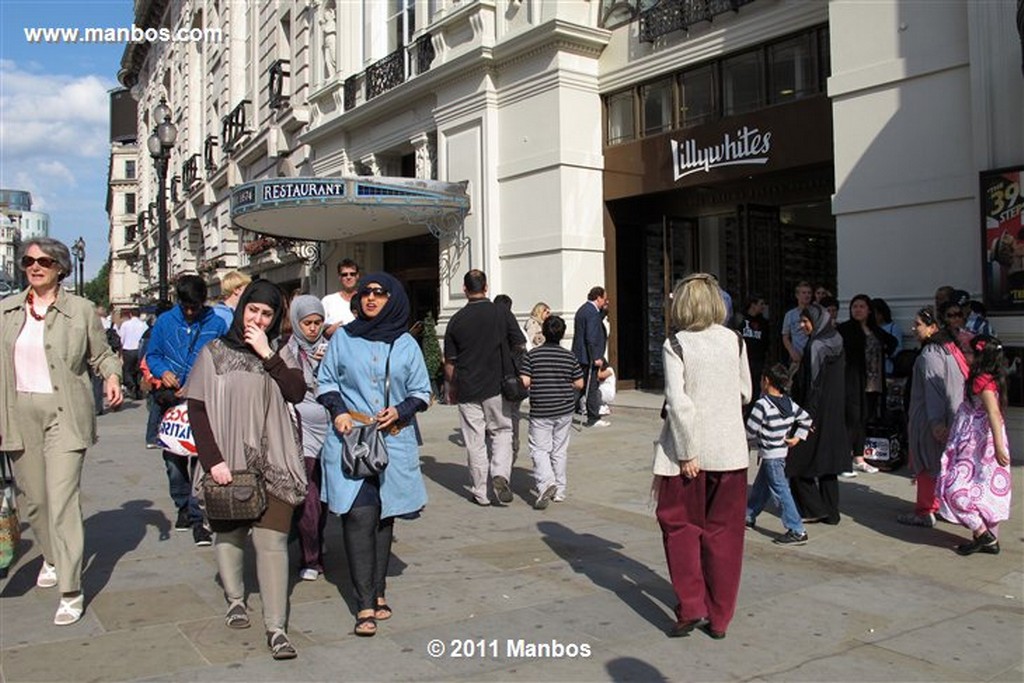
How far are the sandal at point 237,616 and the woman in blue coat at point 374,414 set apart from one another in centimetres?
57

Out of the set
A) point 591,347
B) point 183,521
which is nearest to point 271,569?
point 183,521

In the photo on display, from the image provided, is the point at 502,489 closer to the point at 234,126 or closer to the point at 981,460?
the point at 981,460

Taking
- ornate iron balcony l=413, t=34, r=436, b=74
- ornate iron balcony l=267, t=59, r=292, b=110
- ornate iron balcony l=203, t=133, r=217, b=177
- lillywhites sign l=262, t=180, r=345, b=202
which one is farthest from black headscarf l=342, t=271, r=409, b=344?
ornate iron balcony l=203, t=133, r=217, b=177

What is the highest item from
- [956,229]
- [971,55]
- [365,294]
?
[971,55]

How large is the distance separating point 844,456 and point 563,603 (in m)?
2.82

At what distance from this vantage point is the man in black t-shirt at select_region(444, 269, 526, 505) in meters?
7.50

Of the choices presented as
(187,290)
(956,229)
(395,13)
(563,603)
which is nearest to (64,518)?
(187,290)

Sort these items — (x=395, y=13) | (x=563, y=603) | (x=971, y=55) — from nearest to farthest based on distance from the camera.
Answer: (x=563, y=603) → (x=971, y=55) → (x=395, y=13)

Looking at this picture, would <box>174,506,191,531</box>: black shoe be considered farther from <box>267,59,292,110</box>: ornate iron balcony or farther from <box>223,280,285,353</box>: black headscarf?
<box>267,59,292,110</box>: ornate iron balcony

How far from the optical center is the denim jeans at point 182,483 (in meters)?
6.46

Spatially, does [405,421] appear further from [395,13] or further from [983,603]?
[395,13]

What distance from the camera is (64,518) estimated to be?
4.74 meters

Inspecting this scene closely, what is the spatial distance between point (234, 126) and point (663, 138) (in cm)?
1898

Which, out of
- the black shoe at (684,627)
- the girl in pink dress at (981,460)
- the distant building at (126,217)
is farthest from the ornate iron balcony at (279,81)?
the distant building at (126,217)
